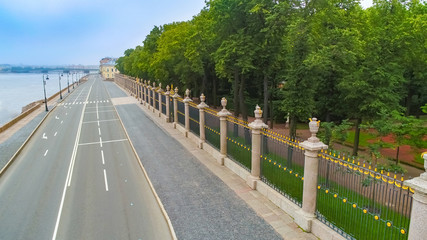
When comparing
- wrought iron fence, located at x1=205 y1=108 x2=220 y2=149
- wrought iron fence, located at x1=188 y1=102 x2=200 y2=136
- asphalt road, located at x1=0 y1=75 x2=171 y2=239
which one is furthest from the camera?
wrought iron fence, located at x1=188 y1=102 x2=200 y2=136

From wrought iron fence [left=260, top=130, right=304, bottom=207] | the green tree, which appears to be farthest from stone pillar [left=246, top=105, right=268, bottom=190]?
the green tree

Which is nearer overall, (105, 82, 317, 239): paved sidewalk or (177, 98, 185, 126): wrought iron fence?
(105, 82, 317, 239): paved sidewalk

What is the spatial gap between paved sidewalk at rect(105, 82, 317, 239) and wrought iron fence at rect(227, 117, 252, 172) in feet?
2.60

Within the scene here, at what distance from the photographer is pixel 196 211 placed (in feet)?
34.8

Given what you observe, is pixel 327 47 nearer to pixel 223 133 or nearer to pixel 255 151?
pixel 223 133

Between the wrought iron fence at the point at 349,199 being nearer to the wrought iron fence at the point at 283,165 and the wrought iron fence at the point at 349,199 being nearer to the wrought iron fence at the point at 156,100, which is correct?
the wrought iron fence at the point at 283,165

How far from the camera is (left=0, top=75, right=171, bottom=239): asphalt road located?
396 inches

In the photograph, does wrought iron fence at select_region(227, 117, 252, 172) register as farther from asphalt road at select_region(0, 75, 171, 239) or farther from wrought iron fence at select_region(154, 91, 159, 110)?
wrought iron fence at select_region(154, 91, 159, 110)

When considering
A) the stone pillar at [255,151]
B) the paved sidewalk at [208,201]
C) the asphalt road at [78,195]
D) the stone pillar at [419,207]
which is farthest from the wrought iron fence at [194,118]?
the stone pillar at [419,207]

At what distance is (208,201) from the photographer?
11.4 m

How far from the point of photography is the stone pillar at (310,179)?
873cm

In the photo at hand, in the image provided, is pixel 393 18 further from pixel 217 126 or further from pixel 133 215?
pixel 133 215

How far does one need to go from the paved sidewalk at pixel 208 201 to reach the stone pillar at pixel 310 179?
0.46 meters

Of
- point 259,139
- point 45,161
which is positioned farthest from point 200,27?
point 259,139
